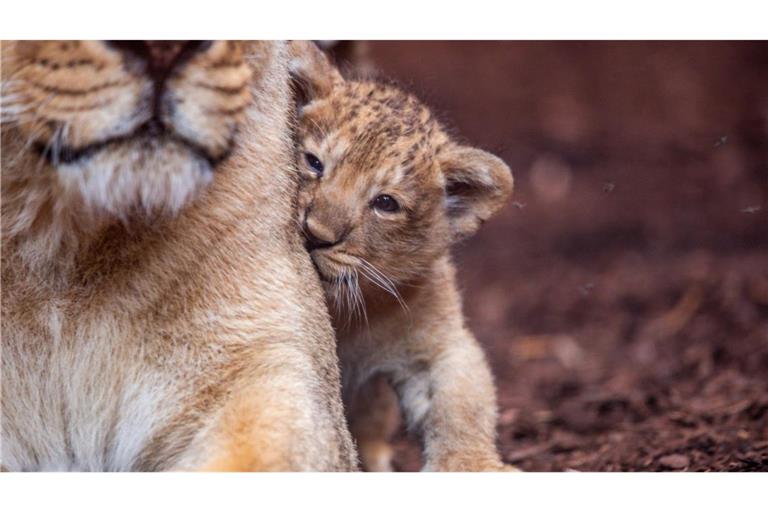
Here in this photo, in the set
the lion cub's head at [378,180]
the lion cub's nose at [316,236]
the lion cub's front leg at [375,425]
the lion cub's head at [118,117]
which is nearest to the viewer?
the lion cub's head at [118,117]

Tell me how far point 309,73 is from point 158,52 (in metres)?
1.15

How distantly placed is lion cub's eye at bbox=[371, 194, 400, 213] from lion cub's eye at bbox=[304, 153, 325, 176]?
192mm

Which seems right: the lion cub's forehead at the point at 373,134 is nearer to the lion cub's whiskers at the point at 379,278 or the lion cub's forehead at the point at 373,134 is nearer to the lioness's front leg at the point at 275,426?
the lion cub's whiskers at the point at 379,278

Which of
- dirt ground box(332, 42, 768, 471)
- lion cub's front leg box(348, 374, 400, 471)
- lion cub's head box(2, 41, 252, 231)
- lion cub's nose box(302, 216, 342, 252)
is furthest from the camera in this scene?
dirt ground box(332, 42, 768, 471)

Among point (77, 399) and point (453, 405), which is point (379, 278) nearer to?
point (453, 405)

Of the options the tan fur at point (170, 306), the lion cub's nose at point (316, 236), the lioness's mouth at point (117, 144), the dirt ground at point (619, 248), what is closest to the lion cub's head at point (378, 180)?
the lion cub's nose at point (316, 236)

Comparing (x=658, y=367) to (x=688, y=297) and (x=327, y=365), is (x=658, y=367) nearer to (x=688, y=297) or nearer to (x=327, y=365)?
(x=688, y=297)

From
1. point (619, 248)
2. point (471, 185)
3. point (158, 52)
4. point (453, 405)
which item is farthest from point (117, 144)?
point (619, 248)

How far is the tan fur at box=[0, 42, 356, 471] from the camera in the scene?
8.77 feet

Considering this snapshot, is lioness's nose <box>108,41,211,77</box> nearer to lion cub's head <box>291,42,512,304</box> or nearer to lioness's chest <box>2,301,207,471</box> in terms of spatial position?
lioness's chest <box>2,301,207,471</box>

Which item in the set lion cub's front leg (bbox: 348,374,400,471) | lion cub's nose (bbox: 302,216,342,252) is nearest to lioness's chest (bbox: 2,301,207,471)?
lion cub's nose (bbox: 302,216,342,252)

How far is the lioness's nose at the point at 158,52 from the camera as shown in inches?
99.1
